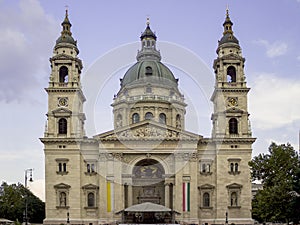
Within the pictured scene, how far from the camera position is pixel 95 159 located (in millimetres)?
71750

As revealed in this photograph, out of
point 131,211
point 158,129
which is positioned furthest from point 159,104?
point 131,211

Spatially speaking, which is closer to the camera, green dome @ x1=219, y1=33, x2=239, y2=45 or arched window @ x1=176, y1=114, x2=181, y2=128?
green dome @ x1=219, y1=33, x2=239, y2=45

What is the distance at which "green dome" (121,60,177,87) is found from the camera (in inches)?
3413

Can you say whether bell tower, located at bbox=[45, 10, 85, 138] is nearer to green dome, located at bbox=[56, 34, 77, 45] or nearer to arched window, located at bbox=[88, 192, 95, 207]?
green dome, located at bbox=[56, 34, 77, 45]

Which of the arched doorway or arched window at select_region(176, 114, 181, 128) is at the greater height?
arched window at select_region(176, 114, 181, 128)

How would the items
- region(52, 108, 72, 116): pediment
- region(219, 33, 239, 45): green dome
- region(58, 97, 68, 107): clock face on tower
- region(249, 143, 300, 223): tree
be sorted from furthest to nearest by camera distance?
region(219, 33, 239, 45): green dome → region(58, 97, 68, 107): clock face on tower → region(52, 108, 72, 116): pediment → region(249, 143, 300, 223): tree

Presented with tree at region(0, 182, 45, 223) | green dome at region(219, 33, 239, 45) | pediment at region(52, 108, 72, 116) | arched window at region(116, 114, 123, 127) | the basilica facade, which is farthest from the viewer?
Result: arched window at region(116, 114, 123, 127)

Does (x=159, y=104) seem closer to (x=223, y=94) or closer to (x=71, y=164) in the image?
(x=223, y=94)

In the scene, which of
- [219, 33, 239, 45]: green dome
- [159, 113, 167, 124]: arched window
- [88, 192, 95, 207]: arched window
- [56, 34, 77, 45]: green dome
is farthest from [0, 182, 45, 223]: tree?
[219, 33, 239, 45]: green dome

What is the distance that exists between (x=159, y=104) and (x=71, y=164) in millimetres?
18647

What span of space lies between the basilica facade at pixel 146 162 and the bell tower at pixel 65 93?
0.13 metres

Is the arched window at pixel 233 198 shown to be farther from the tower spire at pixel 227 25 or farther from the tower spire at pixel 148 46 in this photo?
the tower spire at pixel 148 46

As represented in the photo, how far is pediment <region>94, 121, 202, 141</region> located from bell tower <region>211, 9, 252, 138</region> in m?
4.49

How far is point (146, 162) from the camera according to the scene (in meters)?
73.0
